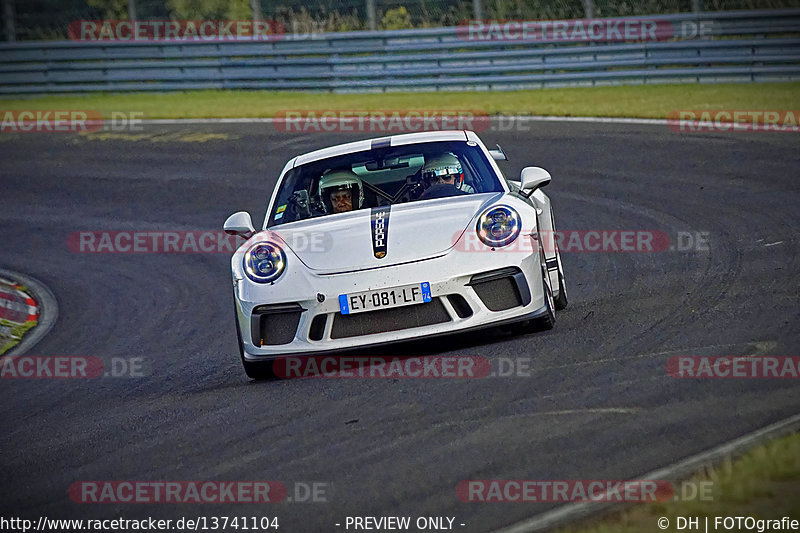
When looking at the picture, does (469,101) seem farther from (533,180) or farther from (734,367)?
(734,367)

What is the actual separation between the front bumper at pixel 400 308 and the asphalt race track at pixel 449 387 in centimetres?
24

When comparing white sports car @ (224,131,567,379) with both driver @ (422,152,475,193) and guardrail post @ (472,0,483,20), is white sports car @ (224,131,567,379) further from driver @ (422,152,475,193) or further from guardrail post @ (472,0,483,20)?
guardrail post @ (472,0,483,20)

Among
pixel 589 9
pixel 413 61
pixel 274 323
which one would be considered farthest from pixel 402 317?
pixel 589 9

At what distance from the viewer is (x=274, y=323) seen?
6.74 metres

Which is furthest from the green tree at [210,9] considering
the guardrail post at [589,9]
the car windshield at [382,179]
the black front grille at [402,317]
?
the black front grille at [402,317]

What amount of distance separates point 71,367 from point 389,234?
3165mm

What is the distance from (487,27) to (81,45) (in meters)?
7.71

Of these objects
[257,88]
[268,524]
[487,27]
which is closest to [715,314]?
[268,524]

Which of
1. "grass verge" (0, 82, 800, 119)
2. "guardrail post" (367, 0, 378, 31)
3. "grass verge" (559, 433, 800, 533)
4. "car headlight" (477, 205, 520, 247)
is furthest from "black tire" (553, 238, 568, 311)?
"guardrail post" (367, 0, 378, 31)

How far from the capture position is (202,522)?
4.61 meters

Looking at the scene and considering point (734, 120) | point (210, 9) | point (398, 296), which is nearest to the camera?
point (398, 296)

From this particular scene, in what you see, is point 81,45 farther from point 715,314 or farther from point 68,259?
point 715,314

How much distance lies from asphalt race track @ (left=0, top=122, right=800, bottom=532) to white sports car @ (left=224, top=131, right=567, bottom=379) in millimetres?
268

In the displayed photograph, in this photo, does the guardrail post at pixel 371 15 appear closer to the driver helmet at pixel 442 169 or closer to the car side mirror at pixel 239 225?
the driver helmet at pixel 442 169
